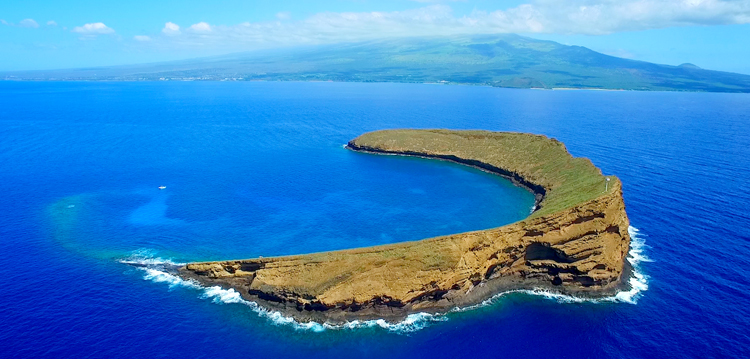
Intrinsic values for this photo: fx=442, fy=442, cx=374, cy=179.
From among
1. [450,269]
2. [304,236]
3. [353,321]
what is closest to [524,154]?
[450,269]

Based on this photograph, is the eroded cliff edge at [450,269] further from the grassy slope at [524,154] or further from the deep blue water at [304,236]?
the grassy slope at [524,154]

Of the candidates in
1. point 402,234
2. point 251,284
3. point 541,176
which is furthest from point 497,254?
point 541,176

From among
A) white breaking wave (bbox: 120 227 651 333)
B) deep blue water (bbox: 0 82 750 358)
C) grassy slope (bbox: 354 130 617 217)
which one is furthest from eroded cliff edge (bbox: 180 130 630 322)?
grassy slope (bbox: 354 130 617 217)

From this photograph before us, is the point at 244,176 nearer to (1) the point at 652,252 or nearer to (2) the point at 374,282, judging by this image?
(2) the point at 374,282

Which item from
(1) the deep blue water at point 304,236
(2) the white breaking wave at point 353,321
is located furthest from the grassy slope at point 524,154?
(2) the white breaking wave at point 353,321

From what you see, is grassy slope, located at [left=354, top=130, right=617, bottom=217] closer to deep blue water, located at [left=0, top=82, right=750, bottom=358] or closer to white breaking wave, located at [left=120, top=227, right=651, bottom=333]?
deep blue water, located at [left=0, top=82, right=750, bottom=358]

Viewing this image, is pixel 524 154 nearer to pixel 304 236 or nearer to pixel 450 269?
pixel 450 269
